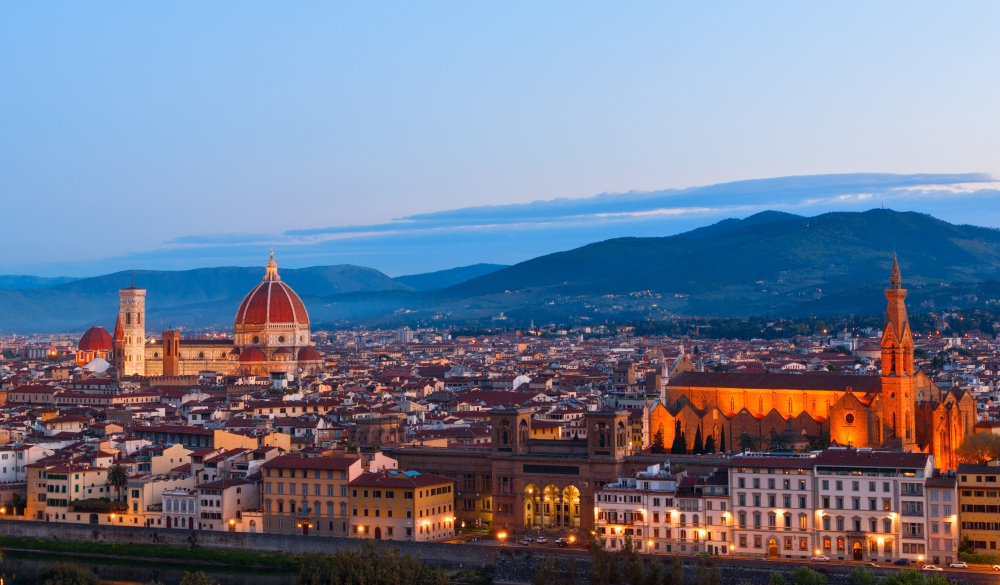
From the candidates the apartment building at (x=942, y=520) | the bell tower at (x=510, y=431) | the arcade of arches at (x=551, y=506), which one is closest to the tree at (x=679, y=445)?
the bell tower at (x=510, y=431)

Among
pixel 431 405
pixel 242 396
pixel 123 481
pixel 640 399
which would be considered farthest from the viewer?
pixel 242 396

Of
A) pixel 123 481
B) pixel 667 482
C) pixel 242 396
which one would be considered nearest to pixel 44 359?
pixel 242 396

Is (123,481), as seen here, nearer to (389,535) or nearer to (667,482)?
(389,535)

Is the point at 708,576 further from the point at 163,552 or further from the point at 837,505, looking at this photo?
the point at 163,552

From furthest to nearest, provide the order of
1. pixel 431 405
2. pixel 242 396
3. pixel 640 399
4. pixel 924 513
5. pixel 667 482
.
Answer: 1. pixel 242 396
2. pixel 431 405
3. pixel 640 399
4. pixel 667 482
5. pixel 924 513

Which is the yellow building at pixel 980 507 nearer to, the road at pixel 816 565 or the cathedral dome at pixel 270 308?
the road at pixel 816 565

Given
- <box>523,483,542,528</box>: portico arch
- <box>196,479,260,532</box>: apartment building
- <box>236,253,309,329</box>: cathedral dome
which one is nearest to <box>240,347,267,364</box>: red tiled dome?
<box>236,253,309,329</box>: cathedral dome

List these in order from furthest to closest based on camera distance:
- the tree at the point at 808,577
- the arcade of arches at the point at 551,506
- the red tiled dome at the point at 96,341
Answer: the red tiled dome at the point at 96,341 → the arcade of arches at the point at 551,506 → the tree at the point at 808,577

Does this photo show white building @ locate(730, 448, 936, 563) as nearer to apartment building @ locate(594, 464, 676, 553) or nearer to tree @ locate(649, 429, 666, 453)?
apartment building @ locate(594, 464, 676, 553)
